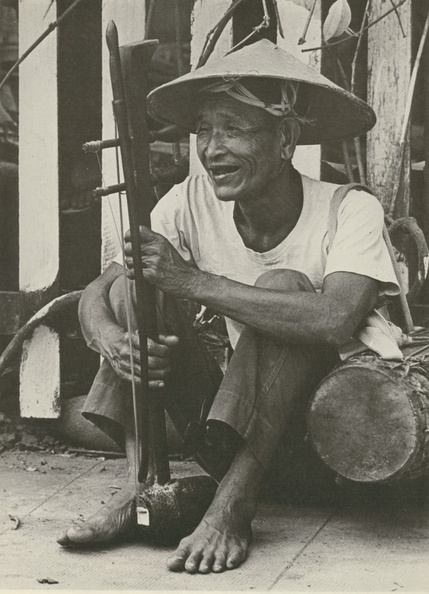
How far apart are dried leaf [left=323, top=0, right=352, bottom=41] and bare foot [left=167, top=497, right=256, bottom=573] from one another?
4.94ft

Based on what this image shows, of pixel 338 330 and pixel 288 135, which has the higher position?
pixel 288 135

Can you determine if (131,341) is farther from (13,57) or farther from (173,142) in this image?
(13,57)

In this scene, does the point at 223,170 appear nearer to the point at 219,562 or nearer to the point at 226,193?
the point at 226,193

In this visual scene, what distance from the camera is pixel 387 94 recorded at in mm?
3553

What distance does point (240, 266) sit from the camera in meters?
2.93

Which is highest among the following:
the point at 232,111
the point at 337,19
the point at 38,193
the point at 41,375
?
the point at 337,19

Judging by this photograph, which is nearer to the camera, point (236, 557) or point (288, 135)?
point (236, 557)

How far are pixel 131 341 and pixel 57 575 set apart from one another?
1.94ft

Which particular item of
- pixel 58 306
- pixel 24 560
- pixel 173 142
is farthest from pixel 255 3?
pixel 24 560

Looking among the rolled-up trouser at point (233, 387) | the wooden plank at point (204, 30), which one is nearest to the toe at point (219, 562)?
the rolled-up trouser at point (233, 387)

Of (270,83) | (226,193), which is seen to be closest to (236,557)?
(226,193)

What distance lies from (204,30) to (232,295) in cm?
132

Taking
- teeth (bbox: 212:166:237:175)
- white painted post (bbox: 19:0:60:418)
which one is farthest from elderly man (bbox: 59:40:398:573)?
white painted post (bbox: 19:0:60:418)

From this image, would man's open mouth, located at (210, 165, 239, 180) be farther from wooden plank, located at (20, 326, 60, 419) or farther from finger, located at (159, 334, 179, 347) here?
wooden plank, located at (20, 326, 60, 419)
